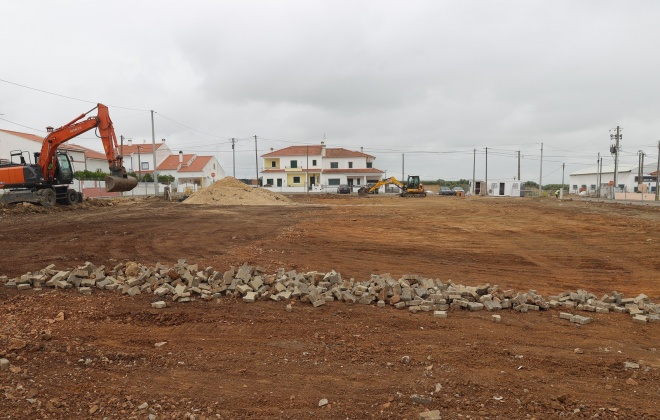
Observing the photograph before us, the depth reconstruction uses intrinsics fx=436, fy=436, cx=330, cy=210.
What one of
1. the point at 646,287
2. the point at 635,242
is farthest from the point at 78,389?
the point at 635,242

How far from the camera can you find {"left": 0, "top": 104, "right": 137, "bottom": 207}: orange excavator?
21.6m

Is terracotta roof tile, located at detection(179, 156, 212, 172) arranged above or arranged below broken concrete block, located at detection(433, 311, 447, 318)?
above

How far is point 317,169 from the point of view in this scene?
73.0 metres

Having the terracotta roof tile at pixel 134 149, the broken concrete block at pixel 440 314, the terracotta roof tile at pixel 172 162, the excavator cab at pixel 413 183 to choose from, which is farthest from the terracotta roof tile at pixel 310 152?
the broken concrete block at pixel 440 314

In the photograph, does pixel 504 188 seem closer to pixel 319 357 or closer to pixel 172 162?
pixel 172 162

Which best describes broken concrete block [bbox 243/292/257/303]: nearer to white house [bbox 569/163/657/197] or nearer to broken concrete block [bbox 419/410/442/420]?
broken concrete block [bbox 419/410/442/420]

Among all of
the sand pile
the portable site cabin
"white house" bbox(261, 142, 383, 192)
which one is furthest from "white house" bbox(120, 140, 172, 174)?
the portable site cabin

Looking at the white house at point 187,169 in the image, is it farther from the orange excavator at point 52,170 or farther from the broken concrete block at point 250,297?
the broken concrete block at point 250,297

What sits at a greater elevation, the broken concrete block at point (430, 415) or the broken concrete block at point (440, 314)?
the broken concrete block at point (440, 314)

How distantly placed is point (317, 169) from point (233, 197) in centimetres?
4139

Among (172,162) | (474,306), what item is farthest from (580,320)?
(172,162)

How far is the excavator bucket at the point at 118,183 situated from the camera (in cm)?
2159

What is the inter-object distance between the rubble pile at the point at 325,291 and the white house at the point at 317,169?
63844mm

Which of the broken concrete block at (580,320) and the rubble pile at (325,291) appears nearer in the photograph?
the broken concrete block at (580,320)
